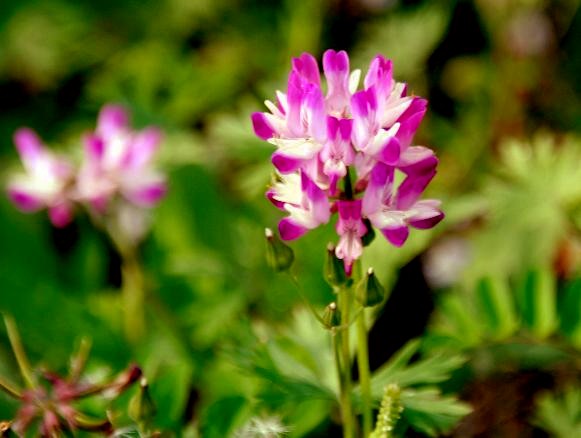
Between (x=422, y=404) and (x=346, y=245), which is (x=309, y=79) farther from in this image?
(x=422, y=404)

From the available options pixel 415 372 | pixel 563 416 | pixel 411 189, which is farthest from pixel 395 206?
pixel 563 416

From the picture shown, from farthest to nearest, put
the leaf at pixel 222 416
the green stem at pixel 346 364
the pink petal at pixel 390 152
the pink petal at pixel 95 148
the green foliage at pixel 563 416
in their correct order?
the pink petal at pixel 95 148, the green foliage at pixel 563 416, the leaf at pixel 222 416, the green stem at pixel 346 364, the pink petal at pixel 390 152

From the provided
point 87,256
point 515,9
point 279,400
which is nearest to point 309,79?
point 279,400

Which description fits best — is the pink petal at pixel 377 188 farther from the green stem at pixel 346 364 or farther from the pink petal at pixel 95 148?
the pink petal at pixel 95 148

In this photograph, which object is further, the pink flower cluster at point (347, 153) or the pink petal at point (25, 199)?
the pink petal at point (25, 199)

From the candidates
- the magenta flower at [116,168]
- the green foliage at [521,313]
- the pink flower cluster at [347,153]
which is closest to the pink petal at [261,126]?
the pink flower cluster at [347,153]

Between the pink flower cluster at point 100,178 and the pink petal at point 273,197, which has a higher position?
the pink flower cluster at point 100,178

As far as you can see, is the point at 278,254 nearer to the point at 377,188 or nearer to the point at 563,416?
the point at 377,188
